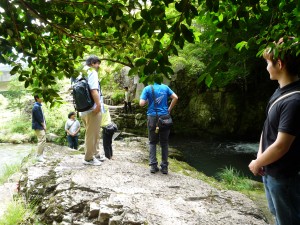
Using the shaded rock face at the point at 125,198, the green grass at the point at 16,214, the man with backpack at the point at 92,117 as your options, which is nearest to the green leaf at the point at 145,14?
the shaded rock face at the point at 125,198

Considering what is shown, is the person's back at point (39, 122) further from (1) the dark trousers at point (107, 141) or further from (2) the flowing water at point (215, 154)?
(2) the flowing water at point (215, 154)

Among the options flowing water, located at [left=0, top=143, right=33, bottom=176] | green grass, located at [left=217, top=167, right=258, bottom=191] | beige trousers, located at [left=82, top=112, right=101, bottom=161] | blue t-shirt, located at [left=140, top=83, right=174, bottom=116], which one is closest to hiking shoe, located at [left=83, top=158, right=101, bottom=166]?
beige trousers, located at [left=82, top=112, right=101, bottom=161]

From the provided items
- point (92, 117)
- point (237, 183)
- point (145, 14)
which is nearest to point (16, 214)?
point (92, 117)

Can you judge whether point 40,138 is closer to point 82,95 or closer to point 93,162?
point 93,162

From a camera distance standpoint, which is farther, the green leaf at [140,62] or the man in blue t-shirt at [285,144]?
the man in blue t-shirt at [285,144]

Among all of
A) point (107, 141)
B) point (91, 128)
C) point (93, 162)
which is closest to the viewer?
point (91, 128)

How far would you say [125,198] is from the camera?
12.4 ft

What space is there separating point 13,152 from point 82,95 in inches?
477

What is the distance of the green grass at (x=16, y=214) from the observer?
4.11 meters

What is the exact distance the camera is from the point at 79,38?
2152mm

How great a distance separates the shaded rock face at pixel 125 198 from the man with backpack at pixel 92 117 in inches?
10.1

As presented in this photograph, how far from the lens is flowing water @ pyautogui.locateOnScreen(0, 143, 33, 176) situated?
13.0 m

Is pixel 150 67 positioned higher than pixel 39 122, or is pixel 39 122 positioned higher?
pixel 150 67

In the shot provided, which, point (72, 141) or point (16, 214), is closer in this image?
point (16, 214)
